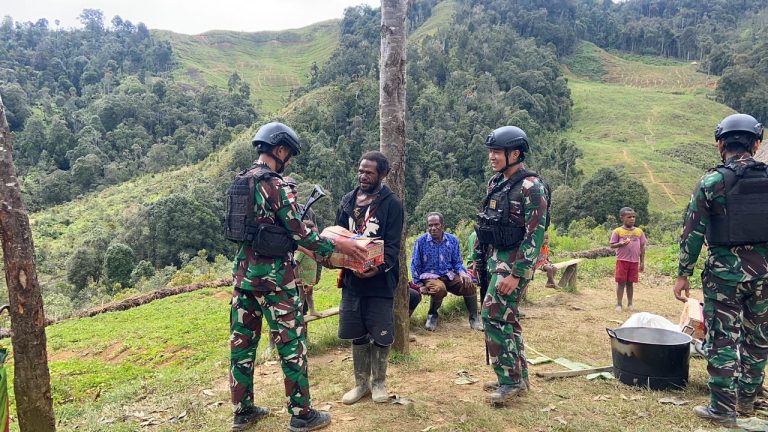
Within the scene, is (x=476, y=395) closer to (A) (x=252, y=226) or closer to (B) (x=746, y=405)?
(B) (x=746, y=405)

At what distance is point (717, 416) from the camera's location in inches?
154

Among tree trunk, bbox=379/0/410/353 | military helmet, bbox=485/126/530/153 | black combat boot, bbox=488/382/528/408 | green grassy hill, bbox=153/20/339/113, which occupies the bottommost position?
black combat boot, bbox=488/382/528/408

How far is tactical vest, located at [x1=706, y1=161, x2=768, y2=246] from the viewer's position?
380 centimetres

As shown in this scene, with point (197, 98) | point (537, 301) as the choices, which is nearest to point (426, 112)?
point (197, 98)

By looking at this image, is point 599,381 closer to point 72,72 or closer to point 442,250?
point 442,250

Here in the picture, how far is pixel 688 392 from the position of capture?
4.58 meters

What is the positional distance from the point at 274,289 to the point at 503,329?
6.16ft

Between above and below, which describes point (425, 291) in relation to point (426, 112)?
below

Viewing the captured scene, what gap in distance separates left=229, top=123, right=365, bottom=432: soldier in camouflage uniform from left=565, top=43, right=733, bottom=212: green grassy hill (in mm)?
39640

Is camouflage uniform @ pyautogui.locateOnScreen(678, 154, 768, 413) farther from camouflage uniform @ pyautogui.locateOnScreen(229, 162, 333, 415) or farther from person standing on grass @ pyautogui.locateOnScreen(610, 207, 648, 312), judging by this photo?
person standing on grass @ pyautogui.locateOnScreen(610, 207, 648, 312)

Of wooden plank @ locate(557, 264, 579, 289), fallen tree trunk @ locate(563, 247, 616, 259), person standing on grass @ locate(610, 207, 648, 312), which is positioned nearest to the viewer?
person standing on grass @ locate(610, 207, 648, 312)

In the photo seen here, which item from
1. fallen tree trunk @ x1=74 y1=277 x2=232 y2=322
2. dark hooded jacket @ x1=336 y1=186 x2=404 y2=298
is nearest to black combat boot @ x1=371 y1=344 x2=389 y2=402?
dark hooded jacket @ x1=336 y1=186 x2=404 y2=298

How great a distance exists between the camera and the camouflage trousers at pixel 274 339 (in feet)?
12.6

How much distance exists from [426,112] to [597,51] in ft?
185
